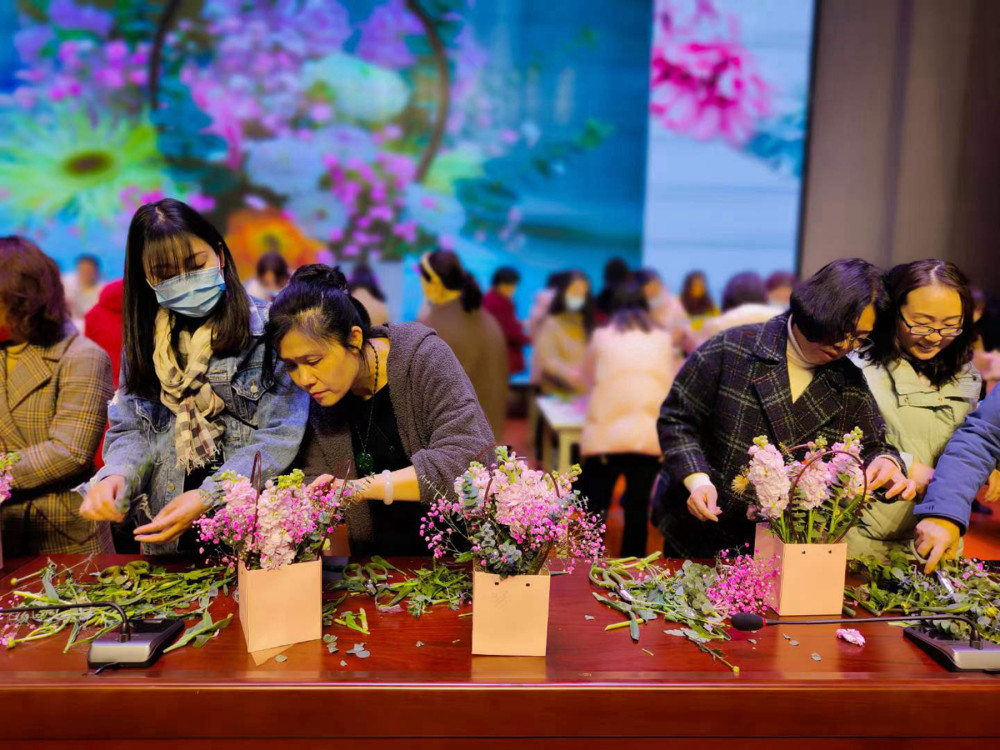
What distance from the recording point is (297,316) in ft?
5.82

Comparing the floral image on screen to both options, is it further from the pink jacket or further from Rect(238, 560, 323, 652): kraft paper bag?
Rect(238, 560, 323, 652): kraft paper bag

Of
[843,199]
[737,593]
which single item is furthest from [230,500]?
[843,199]

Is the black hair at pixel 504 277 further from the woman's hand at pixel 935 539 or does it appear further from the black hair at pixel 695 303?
the woman's hand at pixel 935 539

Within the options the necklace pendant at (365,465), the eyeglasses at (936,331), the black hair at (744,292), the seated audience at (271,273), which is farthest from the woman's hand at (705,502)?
the seated audience at (271,273)

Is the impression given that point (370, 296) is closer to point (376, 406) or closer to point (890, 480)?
point (376, 406)

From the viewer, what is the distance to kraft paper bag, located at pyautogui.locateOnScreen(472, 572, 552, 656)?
1.57 metres

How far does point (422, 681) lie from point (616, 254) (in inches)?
287

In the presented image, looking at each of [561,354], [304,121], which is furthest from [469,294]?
[304,121]

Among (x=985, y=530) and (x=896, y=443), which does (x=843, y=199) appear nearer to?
(x=985, y=530)

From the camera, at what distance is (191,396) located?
1.96 metres

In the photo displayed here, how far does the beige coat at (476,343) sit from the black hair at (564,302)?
1814mm

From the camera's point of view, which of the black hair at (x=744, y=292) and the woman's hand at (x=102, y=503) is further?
the black hair at (x=744, y=292)

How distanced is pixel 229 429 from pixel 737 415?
1289 millimetres

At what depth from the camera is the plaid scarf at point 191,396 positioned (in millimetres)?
1946
